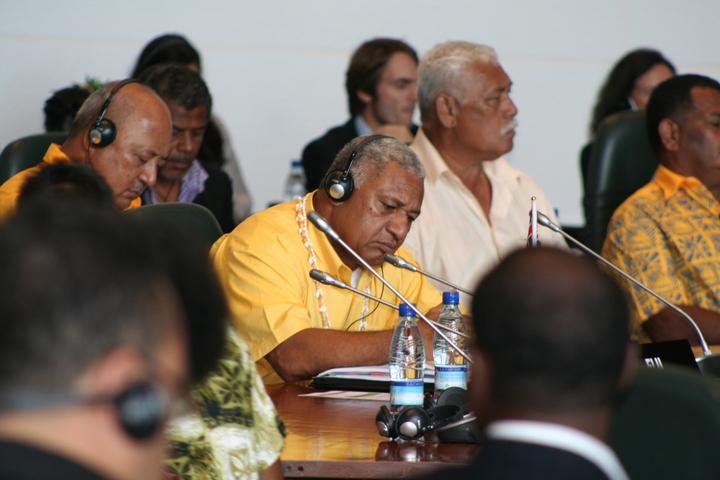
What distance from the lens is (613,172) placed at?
109 inches

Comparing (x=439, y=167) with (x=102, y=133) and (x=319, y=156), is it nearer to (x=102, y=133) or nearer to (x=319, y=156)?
(x=319, y=156)

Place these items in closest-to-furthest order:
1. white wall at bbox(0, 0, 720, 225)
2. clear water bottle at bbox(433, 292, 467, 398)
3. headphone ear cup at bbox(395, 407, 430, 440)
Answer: headphone ear cup at bbox(395, 407, 430, 440) < clear water bottle at bbox(433, 292, 467, 398) < white wall at bbox(0, 0, 720, 225)

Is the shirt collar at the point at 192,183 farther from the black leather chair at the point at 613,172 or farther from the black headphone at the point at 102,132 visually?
the black leather chair at the point at 613,172

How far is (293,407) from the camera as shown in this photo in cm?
149

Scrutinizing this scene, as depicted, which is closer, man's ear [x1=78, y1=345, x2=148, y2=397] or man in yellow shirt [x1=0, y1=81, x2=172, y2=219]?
man's ear [x1=78, y1=345, x2=148, y2=397]

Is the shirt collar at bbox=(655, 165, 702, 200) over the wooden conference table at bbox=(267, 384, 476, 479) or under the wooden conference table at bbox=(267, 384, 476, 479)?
over

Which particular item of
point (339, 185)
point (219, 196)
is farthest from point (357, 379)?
point (219, 196)

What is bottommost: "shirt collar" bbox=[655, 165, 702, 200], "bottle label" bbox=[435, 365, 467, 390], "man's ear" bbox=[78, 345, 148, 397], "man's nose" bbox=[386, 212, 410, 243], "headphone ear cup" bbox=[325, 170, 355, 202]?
"man's ear" bbox=[78, 345, 148, 397]

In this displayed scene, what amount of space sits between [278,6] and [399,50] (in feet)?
3.13

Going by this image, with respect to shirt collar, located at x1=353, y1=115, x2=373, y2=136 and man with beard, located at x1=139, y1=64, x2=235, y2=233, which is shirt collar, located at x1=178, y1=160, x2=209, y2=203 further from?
shirt collar, located at x1=353, y1=115, x2=373, y2=136

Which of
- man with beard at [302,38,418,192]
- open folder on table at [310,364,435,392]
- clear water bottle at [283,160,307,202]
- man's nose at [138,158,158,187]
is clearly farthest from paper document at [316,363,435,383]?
clear water bottle at [283,160,307,202]

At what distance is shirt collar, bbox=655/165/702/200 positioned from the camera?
2.54 meters

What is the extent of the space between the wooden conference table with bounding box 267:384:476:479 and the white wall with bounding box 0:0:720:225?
2.79m


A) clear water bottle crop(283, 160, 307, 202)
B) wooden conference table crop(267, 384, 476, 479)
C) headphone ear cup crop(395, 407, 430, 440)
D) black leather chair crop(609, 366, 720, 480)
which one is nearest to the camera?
black leather chair crop(609, 366, 720, 480)
